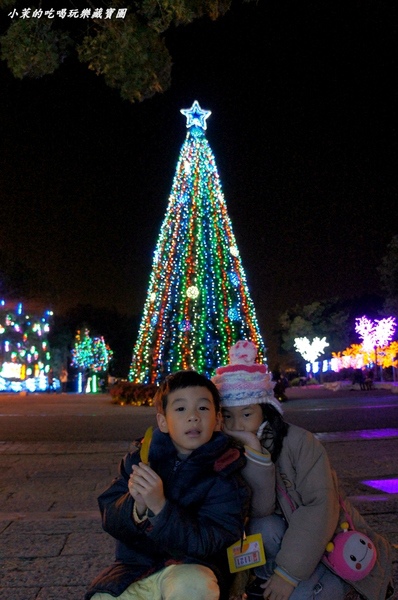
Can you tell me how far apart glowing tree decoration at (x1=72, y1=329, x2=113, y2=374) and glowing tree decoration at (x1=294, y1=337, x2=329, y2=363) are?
20907 millimetres

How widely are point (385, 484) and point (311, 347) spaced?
63.9 meters

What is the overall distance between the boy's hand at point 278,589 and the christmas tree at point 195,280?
63.0ft

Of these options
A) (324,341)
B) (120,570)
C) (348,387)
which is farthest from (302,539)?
(324,341)

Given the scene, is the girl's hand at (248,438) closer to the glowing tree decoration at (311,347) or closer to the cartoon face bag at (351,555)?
the cartoon face bag at (351,555)

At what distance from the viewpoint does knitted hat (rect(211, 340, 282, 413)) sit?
298 centimetres

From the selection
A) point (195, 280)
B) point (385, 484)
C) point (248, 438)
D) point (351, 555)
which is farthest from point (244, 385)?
point (195, 280)

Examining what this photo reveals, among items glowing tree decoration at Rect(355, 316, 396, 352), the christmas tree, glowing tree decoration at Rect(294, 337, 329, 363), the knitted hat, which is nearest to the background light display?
glowing tree decoration at Rect(294, 337, 329, 363)

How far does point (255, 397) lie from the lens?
299cm

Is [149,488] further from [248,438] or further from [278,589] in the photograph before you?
[278,589]

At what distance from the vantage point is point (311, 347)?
70.2 meters

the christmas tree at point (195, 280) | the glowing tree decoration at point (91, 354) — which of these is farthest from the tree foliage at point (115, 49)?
the glowing tree decoration at point (91, 354)

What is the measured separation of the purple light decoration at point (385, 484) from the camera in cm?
681

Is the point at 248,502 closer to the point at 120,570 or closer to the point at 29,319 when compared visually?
the point at 120,570

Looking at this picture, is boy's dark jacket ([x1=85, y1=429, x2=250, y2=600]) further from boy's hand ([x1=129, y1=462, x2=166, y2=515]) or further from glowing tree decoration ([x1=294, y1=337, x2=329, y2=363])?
glowing tree decoration ([x1=294, y1=337, x2=329, y2=363])
